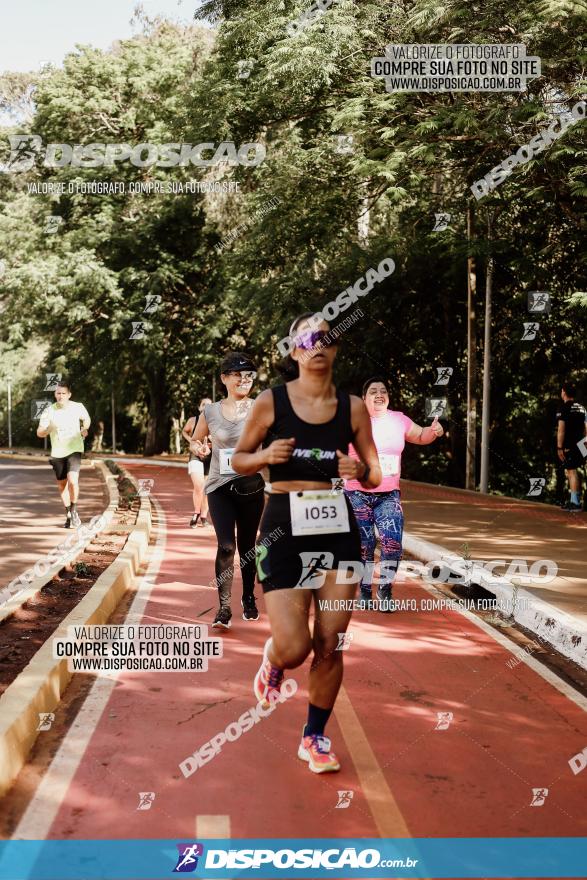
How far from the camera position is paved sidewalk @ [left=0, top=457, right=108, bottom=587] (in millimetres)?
11609

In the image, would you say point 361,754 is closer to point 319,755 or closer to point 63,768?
point 319,755

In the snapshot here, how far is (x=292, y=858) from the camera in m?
3.84

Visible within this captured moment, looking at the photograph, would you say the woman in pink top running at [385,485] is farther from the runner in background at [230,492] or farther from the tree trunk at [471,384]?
the tree trunk at [471,384]

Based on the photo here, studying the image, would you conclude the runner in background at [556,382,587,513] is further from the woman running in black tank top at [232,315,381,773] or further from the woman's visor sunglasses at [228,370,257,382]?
the woman running in black tank top at [232,315,381,773]

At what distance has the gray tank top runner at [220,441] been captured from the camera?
768 cm

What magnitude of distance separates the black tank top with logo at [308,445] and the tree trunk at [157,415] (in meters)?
34.0

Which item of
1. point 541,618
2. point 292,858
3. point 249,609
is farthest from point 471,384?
point 292,858

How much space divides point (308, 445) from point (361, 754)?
167 cm

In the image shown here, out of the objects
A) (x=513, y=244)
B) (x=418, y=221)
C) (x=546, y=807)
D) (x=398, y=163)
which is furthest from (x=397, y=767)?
(x=418, y=221)

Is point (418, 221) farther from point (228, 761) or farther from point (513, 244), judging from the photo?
point (228, 761)

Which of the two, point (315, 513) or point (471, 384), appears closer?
point (315, 513)

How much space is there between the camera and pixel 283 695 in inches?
238

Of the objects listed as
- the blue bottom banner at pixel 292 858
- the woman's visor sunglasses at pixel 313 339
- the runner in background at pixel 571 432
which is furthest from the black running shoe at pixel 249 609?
the runner in background at pixel 571 432

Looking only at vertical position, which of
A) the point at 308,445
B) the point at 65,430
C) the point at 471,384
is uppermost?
the point at 471,384
